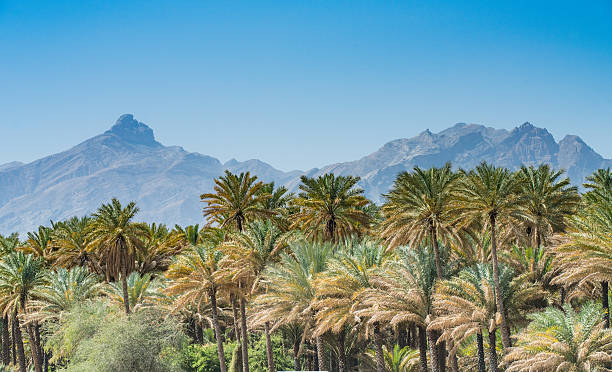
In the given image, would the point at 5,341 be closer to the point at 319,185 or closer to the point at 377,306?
the point at 319,185

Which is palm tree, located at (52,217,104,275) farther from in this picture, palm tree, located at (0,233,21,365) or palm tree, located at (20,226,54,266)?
palm tree, located at (0,233,21,365)

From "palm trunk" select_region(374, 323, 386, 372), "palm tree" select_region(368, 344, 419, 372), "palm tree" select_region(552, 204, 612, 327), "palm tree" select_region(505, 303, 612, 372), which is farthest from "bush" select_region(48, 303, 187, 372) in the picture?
"palm tree" select_region(552, 204, 612, 327)

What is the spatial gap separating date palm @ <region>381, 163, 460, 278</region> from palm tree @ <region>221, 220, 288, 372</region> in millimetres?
9419

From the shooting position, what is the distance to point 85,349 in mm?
44375

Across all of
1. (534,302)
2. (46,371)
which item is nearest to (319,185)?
(534,302)

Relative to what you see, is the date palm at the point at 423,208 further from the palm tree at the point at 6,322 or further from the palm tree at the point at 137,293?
the palm tree at the point at 6,322

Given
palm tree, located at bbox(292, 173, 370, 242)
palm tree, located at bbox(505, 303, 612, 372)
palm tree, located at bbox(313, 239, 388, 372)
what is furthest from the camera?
palm tree, located at bbox(292, 173, 370, 242)

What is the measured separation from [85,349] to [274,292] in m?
15.5

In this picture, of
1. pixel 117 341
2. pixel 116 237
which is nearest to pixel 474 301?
pixel 117 341

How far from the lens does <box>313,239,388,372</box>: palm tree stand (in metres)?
38.5

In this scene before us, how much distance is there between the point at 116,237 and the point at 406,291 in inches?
1103

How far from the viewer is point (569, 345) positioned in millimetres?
32250

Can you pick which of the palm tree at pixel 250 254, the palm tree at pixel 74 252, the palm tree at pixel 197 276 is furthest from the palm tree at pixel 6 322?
the palm tree at pixel 250 254

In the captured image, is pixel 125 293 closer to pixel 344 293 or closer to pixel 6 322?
pixel 6 322
